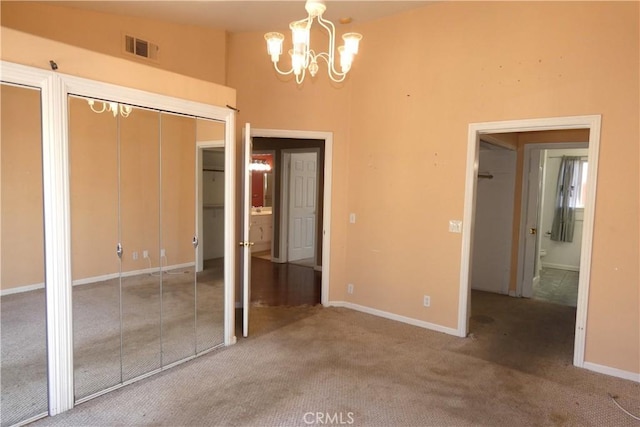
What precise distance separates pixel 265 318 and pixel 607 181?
3475 millimetres

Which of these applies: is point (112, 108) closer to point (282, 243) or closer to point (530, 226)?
point (282, 243)

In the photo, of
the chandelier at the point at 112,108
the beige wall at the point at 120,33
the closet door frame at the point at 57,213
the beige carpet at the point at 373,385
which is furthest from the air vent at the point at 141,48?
the beige carpet at the point at 373,385

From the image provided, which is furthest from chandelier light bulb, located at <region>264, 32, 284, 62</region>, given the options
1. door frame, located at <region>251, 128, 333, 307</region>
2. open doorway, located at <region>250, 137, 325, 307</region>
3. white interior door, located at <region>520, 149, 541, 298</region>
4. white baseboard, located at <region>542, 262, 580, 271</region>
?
white baseboard, located at <region>542, 262, 580, 271</region>

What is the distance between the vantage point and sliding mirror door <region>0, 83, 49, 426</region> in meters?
2.42

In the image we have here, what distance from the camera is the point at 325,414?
8.42 feet

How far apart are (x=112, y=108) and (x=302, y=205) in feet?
15.9

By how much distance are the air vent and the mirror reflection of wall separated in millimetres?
4710

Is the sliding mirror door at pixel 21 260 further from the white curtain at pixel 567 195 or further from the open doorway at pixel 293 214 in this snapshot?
the white curtain at pixel 567 195

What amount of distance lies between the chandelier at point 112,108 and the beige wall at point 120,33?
0.96 m

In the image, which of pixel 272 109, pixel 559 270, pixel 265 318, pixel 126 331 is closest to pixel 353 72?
pixel 272 109

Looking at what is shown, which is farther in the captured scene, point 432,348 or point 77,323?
point 432,348

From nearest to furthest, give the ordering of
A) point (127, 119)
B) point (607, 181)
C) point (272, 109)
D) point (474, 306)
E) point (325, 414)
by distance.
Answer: point (325, 414) → point (127, 119) → point (607, 181) → point (272, 109) → point (474, 306)

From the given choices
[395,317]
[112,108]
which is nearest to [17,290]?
[112,108]

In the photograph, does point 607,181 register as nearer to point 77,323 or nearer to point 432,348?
point 432,348
